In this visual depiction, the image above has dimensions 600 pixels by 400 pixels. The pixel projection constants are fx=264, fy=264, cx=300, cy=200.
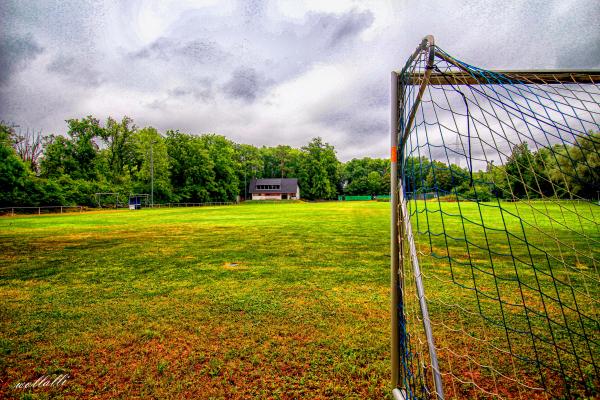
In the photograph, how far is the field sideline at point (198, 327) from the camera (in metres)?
2.20

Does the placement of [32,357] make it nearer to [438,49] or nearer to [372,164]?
[438,49]

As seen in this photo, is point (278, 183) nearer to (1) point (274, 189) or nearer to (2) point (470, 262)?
(1) point (274, 189)

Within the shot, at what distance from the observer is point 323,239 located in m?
8.95

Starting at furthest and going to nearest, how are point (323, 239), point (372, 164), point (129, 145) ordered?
point (372, 164), point (129, 145), point (323, 239)

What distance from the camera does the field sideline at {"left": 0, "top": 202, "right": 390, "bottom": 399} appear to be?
220 cm

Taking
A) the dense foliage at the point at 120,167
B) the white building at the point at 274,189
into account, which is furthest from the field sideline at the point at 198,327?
the white building at the point at 274,189

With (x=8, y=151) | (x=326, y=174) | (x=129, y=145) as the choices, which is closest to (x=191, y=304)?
(x=8, y=151)

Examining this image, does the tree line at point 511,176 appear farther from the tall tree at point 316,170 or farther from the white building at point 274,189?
the tall tree at point 316,170

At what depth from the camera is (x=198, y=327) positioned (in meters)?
3.10

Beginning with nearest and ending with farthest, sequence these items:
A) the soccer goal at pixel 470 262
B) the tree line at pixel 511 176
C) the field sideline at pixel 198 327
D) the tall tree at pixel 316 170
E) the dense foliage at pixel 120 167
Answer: the soccer goal at pixel 470 262
the field sideline at pixel 198 327
the tree line at pixel 511 176
the dense foliage at pixel 120 167
the tall tree at pixel 316 170

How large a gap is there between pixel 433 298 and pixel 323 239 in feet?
17.3

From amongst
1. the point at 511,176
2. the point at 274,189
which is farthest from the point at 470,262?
the point at 274,189

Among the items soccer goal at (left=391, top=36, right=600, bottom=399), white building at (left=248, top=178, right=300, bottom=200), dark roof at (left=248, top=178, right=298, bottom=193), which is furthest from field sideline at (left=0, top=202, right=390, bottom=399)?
dark roof at (left=248, top=178, right=298, bottom=193)

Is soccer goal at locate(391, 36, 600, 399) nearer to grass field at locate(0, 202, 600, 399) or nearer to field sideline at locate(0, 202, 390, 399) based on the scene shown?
grass field at locate(0, 202, 600, 399)
